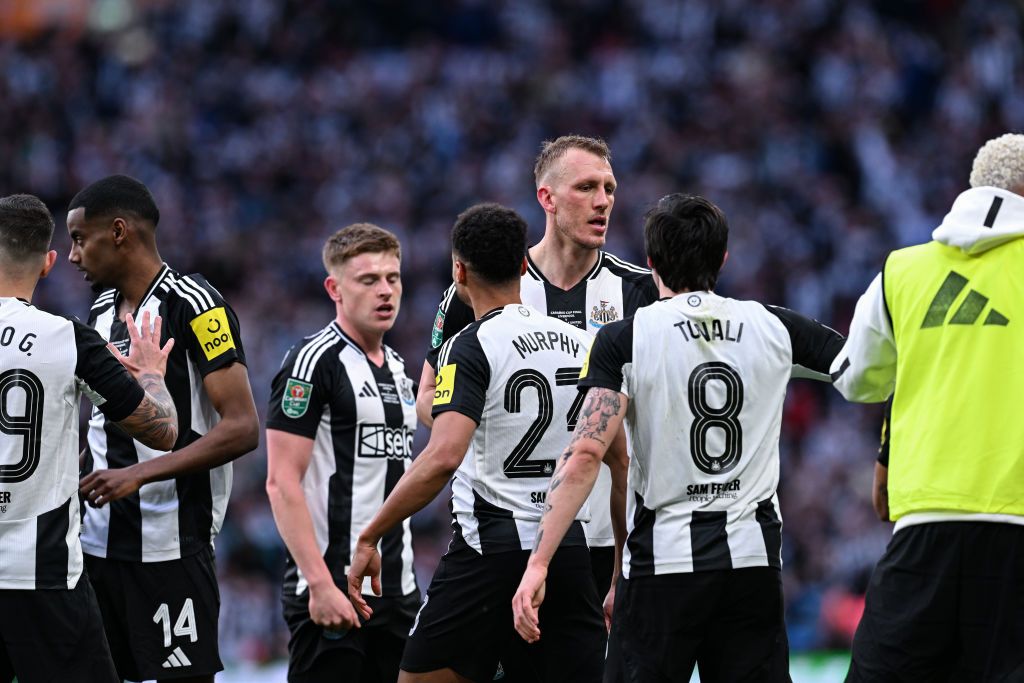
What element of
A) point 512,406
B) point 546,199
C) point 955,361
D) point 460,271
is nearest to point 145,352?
point 460,271

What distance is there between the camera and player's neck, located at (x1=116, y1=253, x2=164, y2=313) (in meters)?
6.89

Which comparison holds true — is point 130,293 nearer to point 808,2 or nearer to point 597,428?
point 597,428

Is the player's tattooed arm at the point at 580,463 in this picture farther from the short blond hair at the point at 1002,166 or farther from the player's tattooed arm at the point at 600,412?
the short blond hair at the point at 1002,166

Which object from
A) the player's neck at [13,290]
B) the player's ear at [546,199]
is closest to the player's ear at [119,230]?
the player's neck at [13,290]

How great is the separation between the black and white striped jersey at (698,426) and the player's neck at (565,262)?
5.83 ft

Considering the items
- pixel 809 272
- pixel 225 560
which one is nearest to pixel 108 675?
pixel 225 560

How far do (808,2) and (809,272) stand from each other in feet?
22.2

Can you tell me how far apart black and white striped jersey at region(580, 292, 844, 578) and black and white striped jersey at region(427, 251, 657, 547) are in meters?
1.57

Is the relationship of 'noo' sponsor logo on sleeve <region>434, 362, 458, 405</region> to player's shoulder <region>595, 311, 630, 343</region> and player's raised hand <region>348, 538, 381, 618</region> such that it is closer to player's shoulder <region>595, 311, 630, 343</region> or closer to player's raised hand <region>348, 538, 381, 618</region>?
player's raised hand <region>348, 538, 381, 618</region>

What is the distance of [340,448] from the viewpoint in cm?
734

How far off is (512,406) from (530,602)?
3.15ft

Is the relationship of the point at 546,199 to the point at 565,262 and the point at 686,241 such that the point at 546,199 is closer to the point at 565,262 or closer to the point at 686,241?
the point at 565,262

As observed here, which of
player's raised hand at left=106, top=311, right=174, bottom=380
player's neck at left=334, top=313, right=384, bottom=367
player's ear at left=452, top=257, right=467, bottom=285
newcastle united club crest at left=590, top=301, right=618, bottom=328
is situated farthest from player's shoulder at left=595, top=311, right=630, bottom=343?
player's neck at left=334, top=313, right=384, bottom=367

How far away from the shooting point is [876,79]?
2267 centimetres
